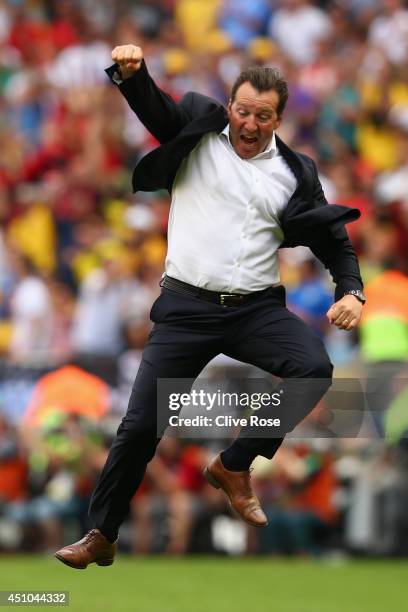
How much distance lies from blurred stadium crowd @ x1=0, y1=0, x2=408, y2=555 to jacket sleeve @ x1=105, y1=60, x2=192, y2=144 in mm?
3285

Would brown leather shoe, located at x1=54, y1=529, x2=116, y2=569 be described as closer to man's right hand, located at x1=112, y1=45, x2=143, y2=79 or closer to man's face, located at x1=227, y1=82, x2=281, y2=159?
man's face, located at x1=227, y1=82, x2=281, y2=159

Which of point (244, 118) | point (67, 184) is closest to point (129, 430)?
point (244, 118)

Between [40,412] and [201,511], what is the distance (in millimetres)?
1687

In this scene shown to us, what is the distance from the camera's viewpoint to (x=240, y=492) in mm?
7750

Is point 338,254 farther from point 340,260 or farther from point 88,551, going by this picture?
point 88,551

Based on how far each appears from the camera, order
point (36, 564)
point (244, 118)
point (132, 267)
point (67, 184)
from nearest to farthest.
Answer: point (244, 118) < point (36, 564) < point (132, 267) < point (67, 184)

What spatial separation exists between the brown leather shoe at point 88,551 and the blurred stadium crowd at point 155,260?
3080mm

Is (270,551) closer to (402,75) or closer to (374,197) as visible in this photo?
(374,197)

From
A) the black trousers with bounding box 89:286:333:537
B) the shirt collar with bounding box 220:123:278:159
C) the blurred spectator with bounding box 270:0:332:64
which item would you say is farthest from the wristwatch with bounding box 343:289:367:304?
the blurred spectator with bounding box 270:0:332:64

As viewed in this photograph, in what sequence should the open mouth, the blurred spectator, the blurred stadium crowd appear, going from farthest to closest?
the blurred spectator < the blurred stadium crowd < the open mouth

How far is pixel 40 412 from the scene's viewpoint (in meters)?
13.5

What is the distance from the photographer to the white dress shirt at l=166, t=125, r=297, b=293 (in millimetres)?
7598

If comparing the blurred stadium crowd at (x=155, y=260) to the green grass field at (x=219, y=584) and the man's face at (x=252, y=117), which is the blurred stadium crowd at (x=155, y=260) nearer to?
the green grass field at (x=219, y=584)

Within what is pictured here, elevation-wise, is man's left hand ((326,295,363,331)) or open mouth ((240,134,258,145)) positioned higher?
open mouth ((240,134,258,145))
